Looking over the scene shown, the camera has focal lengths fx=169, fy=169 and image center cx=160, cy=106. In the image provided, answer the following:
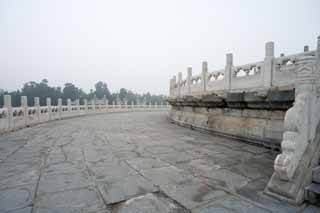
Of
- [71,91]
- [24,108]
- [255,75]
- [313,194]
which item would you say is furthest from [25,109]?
[71,91]

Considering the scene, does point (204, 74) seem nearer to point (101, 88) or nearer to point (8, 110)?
point (8, 110)

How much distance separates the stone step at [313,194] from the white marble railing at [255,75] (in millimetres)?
1929

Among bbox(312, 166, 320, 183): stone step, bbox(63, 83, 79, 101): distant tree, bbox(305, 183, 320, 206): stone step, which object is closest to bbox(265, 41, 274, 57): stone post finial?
bbox(312, 166, 320, 183): stone step

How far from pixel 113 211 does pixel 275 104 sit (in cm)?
379

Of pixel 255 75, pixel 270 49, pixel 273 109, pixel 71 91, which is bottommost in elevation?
pixel 273 109

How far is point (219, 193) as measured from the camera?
1.99 m

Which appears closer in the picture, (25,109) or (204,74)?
(204,74)

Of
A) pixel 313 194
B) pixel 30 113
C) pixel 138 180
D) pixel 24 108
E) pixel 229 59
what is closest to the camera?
pixel 313 194

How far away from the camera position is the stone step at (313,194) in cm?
177

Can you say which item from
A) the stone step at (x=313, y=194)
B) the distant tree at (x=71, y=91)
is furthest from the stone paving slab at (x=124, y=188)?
the distant tree at (x=71, y=91)

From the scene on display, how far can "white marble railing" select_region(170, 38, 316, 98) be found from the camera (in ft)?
13.1

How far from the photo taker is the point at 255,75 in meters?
4.71

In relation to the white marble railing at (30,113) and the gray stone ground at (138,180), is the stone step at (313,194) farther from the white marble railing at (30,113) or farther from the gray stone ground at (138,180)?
the white marble railing at (30,113)

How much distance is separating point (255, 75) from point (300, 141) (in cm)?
320
